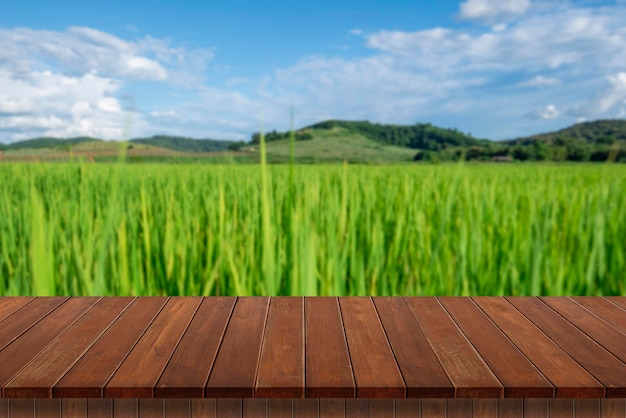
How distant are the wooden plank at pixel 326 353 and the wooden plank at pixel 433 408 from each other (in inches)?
4.7

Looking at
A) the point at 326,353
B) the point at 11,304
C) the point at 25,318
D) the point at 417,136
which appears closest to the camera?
the point at 326,353

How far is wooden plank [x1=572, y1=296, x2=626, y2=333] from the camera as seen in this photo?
3.95 ft

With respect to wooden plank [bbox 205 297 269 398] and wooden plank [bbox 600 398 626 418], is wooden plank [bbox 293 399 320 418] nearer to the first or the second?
wooden plank [bbox 205 297 269 398]

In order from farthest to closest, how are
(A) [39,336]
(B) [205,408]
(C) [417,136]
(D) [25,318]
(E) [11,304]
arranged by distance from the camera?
(C) [417,136] → (E) [11,304] → (D) [25,318] → (A) [39,336] → (B) [205,408]

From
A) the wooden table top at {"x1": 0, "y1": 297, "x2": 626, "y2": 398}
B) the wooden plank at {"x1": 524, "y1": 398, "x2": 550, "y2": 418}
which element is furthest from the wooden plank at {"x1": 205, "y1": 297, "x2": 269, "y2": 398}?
the wooden plank at {"x1": 524, "y1": 398, "x2": 550, "y2": 418}

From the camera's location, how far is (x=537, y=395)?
844mm

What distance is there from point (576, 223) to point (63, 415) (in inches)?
79.0

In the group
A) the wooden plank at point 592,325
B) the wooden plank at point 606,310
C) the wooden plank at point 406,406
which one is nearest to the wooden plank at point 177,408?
the wooden plank at point 406,406

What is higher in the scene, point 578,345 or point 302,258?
point 302,258

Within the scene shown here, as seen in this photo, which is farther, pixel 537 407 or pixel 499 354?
pixel 499 354

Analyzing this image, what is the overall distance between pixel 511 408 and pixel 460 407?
0.28 ft

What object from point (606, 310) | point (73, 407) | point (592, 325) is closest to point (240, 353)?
point (73, 407)

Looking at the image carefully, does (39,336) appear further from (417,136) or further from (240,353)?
(417,136)

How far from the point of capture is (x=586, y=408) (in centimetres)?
87
